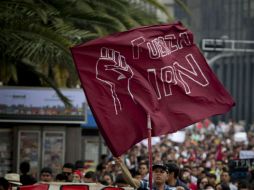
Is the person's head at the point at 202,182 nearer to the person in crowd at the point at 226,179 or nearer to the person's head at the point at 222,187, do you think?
the person's head at the point at 222,187

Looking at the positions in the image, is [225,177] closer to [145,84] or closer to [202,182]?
[202,182]

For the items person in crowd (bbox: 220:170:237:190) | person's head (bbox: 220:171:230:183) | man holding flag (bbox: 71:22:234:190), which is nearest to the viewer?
man holding flag (bbox: 71:22:234:190)

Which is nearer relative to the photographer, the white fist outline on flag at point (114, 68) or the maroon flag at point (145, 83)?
the maroon flag at point (145, 83)

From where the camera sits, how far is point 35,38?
1797 cm

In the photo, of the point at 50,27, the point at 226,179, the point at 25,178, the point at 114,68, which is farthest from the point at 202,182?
the point at 114,68

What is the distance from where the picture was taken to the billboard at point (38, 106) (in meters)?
22.8

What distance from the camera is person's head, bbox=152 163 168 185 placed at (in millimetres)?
11547

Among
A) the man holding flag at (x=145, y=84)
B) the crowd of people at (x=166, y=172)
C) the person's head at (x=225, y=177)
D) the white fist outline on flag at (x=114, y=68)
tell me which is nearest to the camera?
the man holding flag at (x=145, y=84)

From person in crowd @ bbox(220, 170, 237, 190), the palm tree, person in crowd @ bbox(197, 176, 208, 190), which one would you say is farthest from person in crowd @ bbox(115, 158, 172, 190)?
person in crowd @ bbox(220, 170, 237, 190)

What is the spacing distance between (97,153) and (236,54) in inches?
1687

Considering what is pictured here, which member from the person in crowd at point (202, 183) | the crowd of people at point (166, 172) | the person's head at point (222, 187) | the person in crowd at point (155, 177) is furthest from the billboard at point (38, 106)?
the person in crowd at point (155, 177)

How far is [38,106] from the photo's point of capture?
23125 mm

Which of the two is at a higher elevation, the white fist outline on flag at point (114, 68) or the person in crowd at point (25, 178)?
the white fist outline on flag at point (114, 68)

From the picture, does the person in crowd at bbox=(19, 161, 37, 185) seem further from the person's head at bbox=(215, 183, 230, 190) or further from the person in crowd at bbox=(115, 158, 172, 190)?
the person in crowd at bbox=(115, 158, 172, 190)
